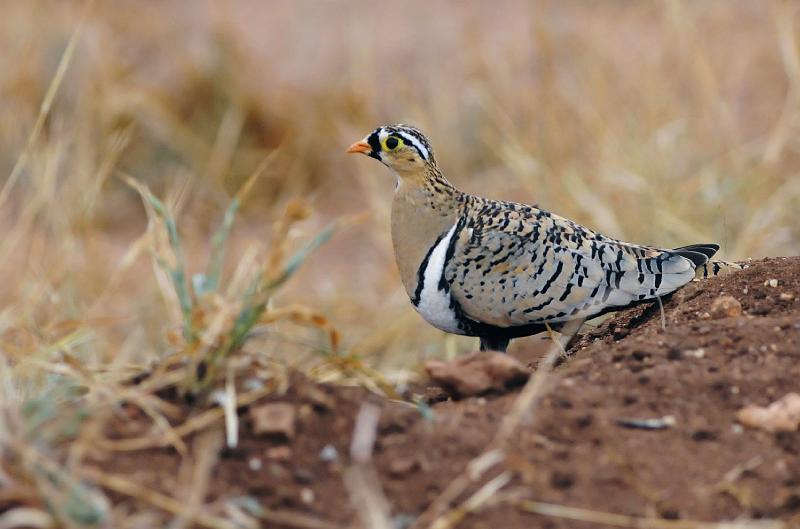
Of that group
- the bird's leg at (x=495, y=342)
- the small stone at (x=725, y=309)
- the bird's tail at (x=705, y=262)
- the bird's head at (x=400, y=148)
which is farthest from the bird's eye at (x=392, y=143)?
the small stone at (x=725, y=309)

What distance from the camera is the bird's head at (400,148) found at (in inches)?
178

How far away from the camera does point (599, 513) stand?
271 centimetres

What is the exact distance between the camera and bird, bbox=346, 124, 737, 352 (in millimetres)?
4203

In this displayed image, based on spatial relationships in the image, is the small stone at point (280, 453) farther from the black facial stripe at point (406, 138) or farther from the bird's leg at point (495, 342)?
the black facial stripe at point (406, 138)

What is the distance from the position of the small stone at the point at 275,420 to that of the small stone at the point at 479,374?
1.64ft

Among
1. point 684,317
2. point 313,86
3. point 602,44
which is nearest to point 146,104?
point 313,86

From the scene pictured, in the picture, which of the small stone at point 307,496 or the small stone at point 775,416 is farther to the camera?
the small stone at point 775,416

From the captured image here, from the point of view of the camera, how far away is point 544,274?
421 centimetres

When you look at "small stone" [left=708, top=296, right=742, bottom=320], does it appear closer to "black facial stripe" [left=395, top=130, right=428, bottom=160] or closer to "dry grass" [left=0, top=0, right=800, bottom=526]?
"dry grass" [left=0, top=0, right=800, bottom=526]

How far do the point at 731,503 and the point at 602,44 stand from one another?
25.2 ft

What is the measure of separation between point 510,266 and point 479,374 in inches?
39.1

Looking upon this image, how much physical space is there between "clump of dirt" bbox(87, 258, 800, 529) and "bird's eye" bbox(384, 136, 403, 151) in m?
1.42

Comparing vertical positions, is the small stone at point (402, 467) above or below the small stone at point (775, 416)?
below

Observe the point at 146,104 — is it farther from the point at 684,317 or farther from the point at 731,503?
the point at 731,503
